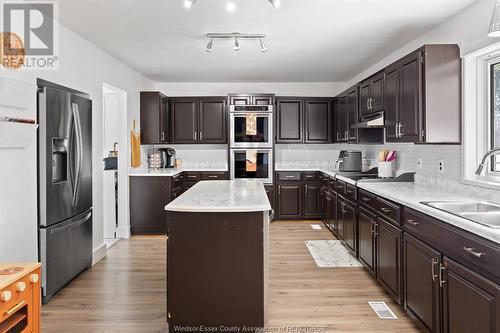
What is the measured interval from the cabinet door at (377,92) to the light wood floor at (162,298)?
1756 millimetres

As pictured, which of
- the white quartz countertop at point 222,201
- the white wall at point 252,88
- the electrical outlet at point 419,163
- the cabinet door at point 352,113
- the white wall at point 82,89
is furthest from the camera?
the white wall at point 252,88

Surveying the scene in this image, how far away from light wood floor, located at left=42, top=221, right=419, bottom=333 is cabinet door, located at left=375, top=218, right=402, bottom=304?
6.4 inches

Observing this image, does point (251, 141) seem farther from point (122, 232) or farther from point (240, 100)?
point (122, 232)

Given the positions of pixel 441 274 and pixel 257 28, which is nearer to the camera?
pixel 441 274

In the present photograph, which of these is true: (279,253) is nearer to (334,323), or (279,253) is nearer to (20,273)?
(334,323)

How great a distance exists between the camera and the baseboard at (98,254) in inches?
159

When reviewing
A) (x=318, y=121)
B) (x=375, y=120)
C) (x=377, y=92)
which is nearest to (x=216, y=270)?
(x=375, y=120)

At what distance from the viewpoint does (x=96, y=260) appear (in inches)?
161

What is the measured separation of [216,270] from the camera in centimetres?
244

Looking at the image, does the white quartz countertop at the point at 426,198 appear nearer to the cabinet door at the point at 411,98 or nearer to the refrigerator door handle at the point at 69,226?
the cabinet door at the point at 411,98

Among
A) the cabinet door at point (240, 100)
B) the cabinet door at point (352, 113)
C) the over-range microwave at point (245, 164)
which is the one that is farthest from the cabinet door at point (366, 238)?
the cabinet door at point (240, 100)

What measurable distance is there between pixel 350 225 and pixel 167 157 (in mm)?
3406

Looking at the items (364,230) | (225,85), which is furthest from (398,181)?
(225,85)

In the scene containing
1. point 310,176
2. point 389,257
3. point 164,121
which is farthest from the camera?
point 310,176
